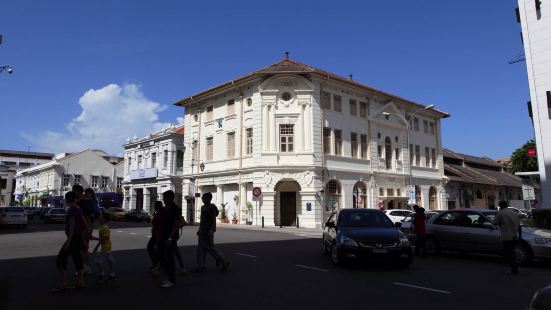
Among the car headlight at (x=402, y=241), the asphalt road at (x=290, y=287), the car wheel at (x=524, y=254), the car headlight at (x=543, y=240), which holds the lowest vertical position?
the asphalt road at (x=290, y=287)

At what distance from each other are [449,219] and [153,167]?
41240 millimetres

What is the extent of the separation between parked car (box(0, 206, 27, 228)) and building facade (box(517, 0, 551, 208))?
1367 inches

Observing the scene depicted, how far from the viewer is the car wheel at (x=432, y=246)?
1367cm

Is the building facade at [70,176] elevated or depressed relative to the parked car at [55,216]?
elevated

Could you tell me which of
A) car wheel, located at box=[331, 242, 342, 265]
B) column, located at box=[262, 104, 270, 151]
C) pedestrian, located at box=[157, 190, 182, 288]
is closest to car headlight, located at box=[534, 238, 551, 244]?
car wheel, located at box=[331, 242, 342, 265]

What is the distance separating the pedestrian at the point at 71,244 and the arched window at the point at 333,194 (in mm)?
25818

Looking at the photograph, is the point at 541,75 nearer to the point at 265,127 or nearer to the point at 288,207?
the point at 265,127

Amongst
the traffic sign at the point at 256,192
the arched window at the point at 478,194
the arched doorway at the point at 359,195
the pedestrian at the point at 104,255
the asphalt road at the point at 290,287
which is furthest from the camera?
the arched window at the point at 478,194

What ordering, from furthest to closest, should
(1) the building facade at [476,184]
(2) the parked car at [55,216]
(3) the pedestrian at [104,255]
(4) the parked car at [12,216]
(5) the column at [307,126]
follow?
(1) the building facade at [476,184], (2) the parked car at [55,216], (5) the column at [307,126], (4) the parked car at [12,216], (3) the pedestrian at [104,255]

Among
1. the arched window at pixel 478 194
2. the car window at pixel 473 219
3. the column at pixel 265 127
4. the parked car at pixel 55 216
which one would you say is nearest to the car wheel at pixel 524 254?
the car window at pixel 473 219

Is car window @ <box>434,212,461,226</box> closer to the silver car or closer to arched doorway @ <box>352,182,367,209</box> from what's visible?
the silver car

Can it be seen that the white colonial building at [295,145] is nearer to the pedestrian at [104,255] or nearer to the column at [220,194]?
the column at [220,194]

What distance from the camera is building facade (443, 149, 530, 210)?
156ft

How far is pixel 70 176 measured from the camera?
7256 cm
